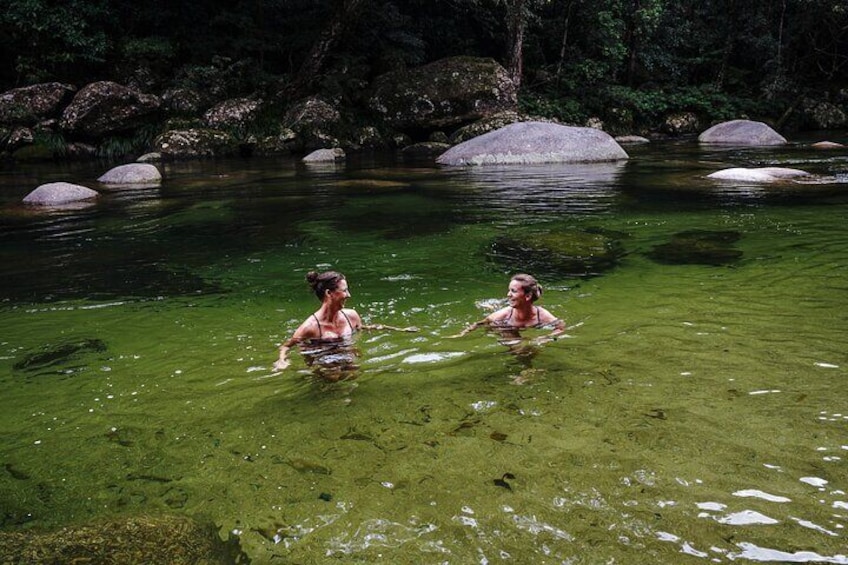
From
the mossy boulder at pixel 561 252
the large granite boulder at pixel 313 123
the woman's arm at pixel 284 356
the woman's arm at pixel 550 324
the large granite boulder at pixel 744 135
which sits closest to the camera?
the woman's arm at pixel 284 356

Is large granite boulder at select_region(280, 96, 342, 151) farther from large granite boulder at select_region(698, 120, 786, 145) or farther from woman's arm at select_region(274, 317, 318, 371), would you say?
woman's arm at select_region(274, 317, 318, 371)

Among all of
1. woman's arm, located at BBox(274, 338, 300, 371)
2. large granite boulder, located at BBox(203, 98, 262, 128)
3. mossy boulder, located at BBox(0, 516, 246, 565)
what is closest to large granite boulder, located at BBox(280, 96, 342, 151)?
large granite boulder, located at BBox(203, 98, 262, 128)

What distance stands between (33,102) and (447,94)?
14.4 metres

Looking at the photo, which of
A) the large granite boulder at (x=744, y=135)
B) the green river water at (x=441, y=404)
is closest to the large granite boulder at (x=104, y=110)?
the green river water at (x=441, y=404)

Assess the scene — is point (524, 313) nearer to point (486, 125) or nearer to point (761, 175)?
point (761, 175)

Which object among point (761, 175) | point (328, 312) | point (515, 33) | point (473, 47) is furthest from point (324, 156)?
point (328, 312)

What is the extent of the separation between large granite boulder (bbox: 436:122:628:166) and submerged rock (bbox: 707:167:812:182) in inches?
181

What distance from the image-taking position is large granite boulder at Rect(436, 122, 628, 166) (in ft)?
56.6

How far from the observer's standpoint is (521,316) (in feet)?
17.3

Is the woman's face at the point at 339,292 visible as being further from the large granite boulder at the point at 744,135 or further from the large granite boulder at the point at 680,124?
the large granite boulder at the point at 680,124

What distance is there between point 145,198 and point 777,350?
1215cm

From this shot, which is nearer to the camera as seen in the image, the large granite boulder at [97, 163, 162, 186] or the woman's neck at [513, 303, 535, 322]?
the woman's neck at [513, 303, 535, 322]

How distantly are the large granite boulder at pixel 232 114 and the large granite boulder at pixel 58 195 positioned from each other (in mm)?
10866

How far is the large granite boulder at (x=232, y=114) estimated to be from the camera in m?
23.8
